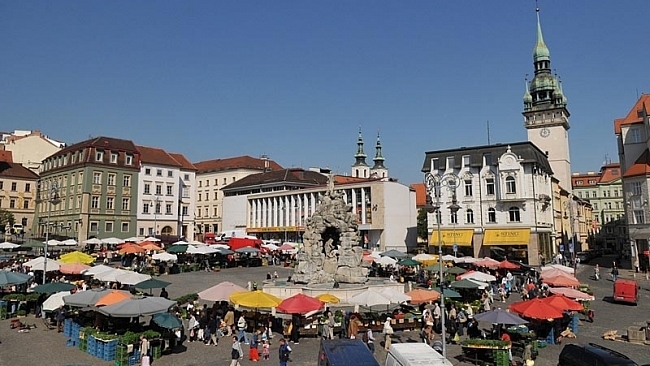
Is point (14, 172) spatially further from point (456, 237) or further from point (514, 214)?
point (514, 214)

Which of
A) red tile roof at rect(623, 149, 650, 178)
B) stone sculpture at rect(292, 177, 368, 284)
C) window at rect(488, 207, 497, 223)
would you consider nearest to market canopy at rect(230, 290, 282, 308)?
stone sculpture at rect(292, 177, 368, 284)

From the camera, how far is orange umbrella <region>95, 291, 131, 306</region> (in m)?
18.6

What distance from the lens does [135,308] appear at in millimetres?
16922

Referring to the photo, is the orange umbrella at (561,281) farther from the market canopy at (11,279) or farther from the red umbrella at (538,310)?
the market canopy at (11,279)

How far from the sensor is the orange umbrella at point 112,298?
18.6 metres

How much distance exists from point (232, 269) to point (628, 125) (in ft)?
153

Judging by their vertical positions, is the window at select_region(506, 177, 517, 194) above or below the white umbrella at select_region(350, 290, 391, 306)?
above

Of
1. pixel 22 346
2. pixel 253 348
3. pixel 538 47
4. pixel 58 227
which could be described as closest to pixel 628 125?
pixel 538 47

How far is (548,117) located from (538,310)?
6796 cm

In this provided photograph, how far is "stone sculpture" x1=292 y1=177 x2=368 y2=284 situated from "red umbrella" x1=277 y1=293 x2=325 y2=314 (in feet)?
29.9

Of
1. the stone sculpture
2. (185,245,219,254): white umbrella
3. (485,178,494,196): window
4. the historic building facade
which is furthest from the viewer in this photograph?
the historic building facade

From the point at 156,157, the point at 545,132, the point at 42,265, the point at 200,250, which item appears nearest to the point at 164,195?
the point at 156,157

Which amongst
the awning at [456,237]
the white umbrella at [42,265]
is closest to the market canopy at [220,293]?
the white umbrella at [42,265]

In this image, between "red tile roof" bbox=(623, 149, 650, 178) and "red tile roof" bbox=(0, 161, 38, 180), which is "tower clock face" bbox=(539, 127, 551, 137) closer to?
"red tile roof" bbox=(623, 149, 650, 178)
